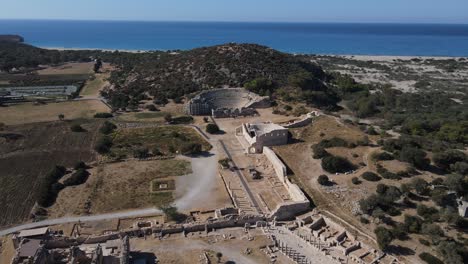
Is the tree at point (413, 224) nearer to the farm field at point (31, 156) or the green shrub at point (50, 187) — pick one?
the green shrub at point (50, 187)

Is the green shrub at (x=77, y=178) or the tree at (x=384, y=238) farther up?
the tree at (x=384, y=238)

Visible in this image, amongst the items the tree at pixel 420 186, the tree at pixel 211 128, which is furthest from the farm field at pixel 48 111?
the tree at pixel 420 186

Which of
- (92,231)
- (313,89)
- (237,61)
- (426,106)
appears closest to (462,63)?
(426,106)

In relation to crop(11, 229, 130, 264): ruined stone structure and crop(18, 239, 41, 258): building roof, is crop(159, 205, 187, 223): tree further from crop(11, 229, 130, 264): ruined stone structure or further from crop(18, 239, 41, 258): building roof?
crop(18, 239, 41, 258): building roof

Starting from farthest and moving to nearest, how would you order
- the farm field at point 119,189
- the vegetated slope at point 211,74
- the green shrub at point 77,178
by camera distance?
1. the vegetated slope at point 211,74
2. the green shrub at point 77,178
3. the farm field at point 119,189

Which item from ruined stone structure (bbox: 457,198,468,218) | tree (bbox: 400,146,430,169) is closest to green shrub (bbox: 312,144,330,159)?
tree (bbox: 400,146,430,169)

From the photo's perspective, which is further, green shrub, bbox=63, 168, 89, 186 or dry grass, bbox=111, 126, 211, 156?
dry grass, bbox=111, 126, 211, 156
